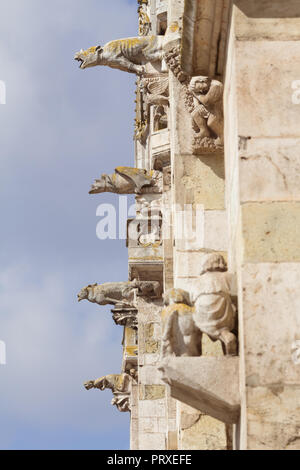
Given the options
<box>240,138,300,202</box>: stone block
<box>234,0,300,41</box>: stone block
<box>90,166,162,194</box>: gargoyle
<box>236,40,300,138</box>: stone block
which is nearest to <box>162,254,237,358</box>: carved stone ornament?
<box>240,138,300,202</box>: stone block

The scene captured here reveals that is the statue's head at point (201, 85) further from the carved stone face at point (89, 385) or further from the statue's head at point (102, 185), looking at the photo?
the carved stone face at point (89, 385)

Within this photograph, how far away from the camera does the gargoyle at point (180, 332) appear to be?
33.7ft

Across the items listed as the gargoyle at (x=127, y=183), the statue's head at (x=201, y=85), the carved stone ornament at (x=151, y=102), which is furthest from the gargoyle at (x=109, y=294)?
the statue's head at (x=201, y=85)

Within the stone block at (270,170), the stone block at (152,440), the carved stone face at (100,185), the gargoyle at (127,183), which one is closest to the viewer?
the stone block at (270,170)

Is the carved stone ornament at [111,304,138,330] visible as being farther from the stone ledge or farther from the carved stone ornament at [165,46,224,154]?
the stone ledge

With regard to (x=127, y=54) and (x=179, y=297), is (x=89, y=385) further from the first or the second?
(x=179, y=297)

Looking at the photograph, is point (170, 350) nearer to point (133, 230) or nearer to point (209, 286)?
point (209, 286)

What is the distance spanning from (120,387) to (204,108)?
2046 cm

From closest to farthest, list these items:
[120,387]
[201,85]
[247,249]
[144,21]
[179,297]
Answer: [247,249]
[179,297]
[201,85]
[144,21]
[120,387]

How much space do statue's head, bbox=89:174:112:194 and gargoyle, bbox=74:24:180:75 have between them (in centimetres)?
620

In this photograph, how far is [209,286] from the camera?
10242mm

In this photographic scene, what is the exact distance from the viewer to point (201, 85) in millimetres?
12008

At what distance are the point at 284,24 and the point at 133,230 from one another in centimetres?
1459

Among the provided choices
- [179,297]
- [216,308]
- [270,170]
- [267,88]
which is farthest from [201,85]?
[216,308]
